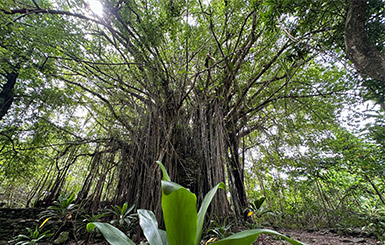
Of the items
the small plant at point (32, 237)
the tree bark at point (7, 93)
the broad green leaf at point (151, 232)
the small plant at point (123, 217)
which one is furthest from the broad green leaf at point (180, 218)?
the tree bark at point (7, 93)

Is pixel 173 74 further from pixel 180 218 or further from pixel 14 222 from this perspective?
pixel 14 222

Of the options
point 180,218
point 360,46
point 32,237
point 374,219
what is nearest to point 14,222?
point 32,237

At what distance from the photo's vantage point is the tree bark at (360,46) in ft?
2.17

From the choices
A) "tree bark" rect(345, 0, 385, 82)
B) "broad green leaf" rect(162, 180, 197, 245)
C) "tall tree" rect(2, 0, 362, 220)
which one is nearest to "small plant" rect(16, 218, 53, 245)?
"tall tree" rect(2, 0, 362, 220)

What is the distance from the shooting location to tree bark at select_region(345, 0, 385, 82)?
2.17ft

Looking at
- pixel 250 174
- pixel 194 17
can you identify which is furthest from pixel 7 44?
pixel 250 174

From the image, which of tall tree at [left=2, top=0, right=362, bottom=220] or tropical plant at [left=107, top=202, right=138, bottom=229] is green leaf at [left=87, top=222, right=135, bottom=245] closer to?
tropical plant at [left=107, top=202, right=138, bottom=229]

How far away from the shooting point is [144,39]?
55.5 inches

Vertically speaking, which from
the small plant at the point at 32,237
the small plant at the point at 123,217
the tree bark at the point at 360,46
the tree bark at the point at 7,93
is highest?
the tree bark at the point at 7,93

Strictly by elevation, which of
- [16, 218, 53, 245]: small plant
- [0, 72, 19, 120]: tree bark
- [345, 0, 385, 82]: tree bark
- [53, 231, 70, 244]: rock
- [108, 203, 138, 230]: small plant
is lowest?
[53, 231, 70, 244]: rock

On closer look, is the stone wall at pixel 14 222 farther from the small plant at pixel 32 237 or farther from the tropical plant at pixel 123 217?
the tropical plant at pixel 123 217

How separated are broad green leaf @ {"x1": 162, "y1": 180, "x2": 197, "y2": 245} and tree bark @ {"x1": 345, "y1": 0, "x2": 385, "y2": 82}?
96cm

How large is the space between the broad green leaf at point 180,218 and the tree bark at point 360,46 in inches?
37.8

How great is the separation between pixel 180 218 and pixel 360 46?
109 centimetres
